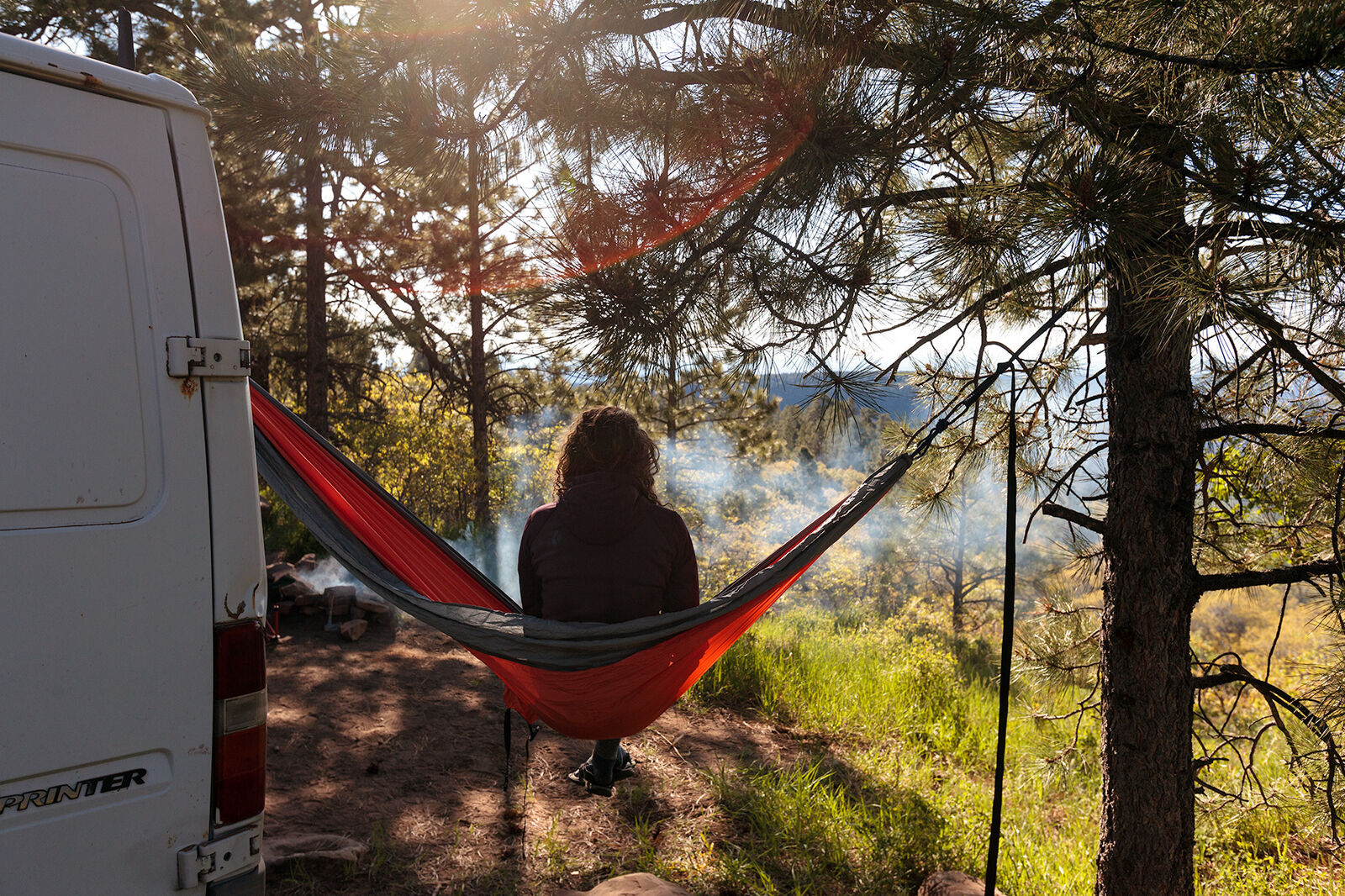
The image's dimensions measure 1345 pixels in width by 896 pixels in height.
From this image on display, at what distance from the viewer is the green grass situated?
8.41ft

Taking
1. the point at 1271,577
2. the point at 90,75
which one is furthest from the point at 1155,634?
the point at 90,75

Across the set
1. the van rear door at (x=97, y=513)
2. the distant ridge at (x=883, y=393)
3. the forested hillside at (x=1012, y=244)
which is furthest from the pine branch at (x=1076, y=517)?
the van rear door at (x=97, y=513)

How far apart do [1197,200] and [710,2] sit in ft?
4.14

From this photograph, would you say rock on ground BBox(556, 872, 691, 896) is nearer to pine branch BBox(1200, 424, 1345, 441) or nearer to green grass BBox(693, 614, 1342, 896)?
green grass BBox(693, 614, 1342, 896)

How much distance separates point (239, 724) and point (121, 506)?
16.2 inches

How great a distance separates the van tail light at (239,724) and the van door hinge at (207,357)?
0.42m

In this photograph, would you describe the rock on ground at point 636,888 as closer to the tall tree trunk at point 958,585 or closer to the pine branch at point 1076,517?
the pine branch at point 1076,517

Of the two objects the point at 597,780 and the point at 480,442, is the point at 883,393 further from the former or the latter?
the point at 480,442

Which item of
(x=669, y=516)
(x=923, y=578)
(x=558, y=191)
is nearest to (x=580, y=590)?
(x=669, y=516)

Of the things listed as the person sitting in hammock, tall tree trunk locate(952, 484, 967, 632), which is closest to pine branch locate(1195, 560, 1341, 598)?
the person sitting in hammock

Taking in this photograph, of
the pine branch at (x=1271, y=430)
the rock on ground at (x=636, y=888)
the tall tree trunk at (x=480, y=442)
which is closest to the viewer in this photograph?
the pine branch at (x=1271, y=430)

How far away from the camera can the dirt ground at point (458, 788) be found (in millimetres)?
2328

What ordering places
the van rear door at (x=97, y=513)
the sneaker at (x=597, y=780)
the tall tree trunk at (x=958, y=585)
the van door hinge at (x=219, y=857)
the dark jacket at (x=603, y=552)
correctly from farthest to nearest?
the tall tree trunk at (x=958, y=585)
the sneaker at (x=597, y=780)
the dark jacket at (x=603, y=552)
the van door hinge at (x=219, y=857)
the van rear door at (x=97, y=513)

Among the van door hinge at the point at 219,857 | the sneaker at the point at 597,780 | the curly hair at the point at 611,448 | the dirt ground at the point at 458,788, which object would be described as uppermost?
the curly hair at the point at 611,448
